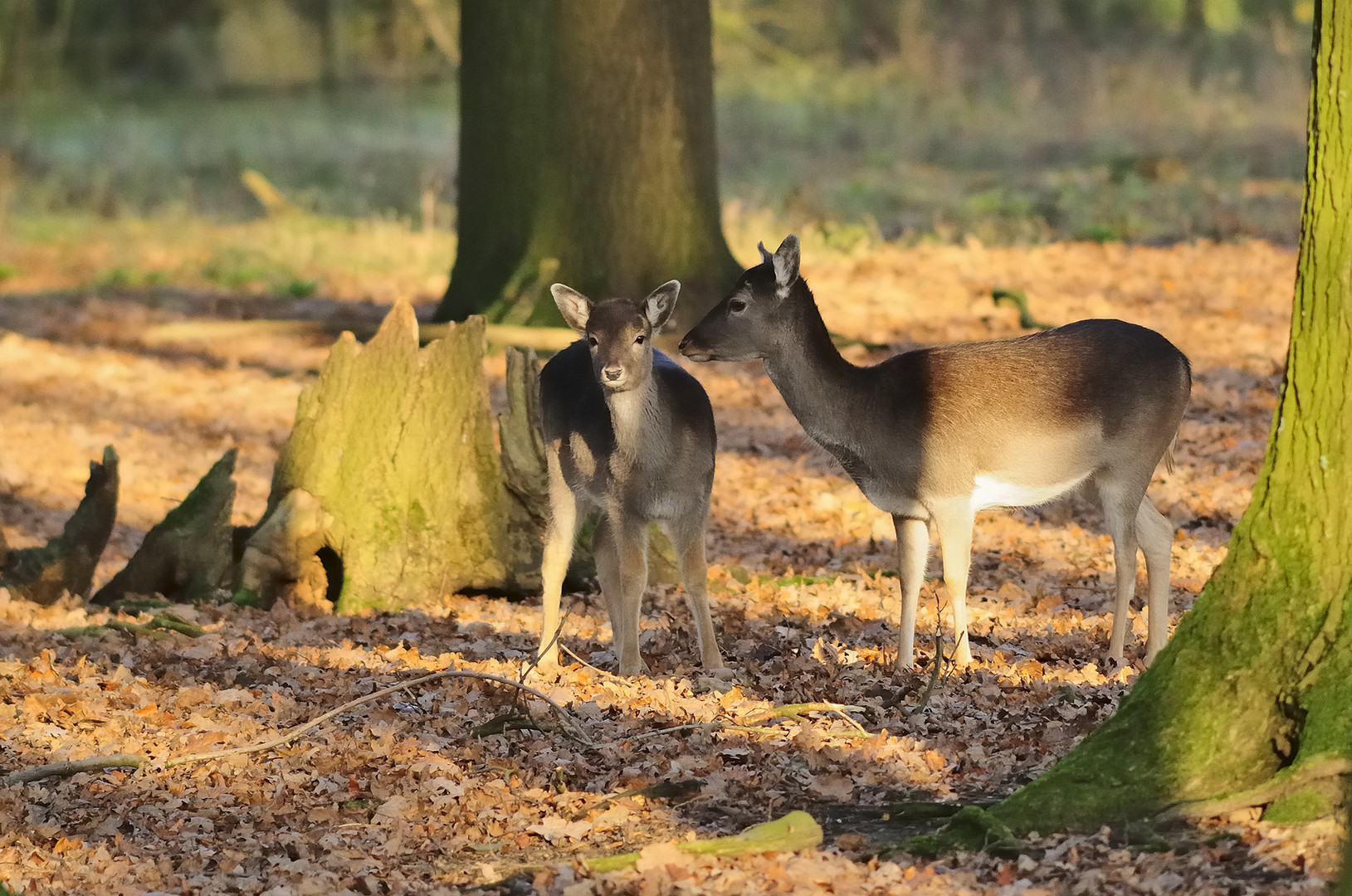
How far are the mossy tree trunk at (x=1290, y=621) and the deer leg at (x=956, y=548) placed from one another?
2.55 meters

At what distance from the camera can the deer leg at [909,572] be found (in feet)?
26.9

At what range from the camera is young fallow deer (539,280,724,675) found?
816 centimetres

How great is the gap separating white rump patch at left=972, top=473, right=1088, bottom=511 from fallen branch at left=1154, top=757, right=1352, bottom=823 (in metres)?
3.14

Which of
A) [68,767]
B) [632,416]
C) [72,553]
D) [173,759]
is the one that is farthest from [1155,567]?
[72,553]

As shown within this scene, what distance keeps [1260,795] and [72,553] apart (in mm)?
7895

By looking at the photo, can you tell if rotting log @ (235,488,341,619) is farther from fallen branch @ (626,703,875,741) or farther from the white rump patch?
the white rump patch

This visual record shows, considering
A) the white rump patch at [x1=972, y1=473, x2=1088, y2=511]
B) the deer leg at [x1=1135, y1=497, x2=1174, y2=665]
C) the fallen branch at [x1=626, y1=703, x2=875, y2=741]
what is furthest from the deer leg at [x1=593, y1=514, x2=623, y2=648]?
the deer leg at [x1=1135, y1=497, x2=1174, y2=665]

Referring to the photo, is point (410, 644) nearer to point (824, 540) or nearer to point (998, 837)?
point (824, 540)

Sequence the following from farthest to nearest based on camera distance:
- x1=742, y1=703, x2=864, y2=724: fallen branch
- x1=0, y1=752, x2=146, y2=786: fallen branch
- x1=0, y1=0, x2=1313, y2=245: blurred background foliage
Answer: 1. x1=0, y1=0, x2=1313, y2=245: blurred background foliage
2. x1=742, y1=703, x2=864, y2=724: fallen branch
3. x1=0, y1=752, x2=146, y2=786: fallen branch

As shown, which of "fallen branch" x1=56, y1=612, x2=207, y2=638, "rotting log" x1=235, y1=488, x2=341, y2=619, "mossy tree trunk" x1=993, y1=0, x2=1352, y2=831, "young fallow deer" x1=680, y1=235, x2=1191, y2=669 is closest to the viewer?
"mossy tree trunk" x1=993, y1=0, x2=1352, y2=831

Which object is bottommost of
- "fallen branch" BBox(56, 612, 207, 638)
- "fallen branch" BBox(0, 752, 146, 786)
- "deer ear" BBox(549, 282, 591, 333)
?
"fallen branch" BBox(56, 612, 207, 638)

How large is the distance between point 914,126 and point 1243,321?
19.5m

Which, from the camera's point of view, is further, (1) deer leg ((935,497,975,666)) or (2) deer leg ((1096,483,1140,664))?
(2) deer leg ((1096,483,1140,664))

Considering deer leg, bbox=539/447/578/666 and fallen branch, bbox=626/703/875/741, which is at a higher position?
deer leg, bbox=539/447/578/666
